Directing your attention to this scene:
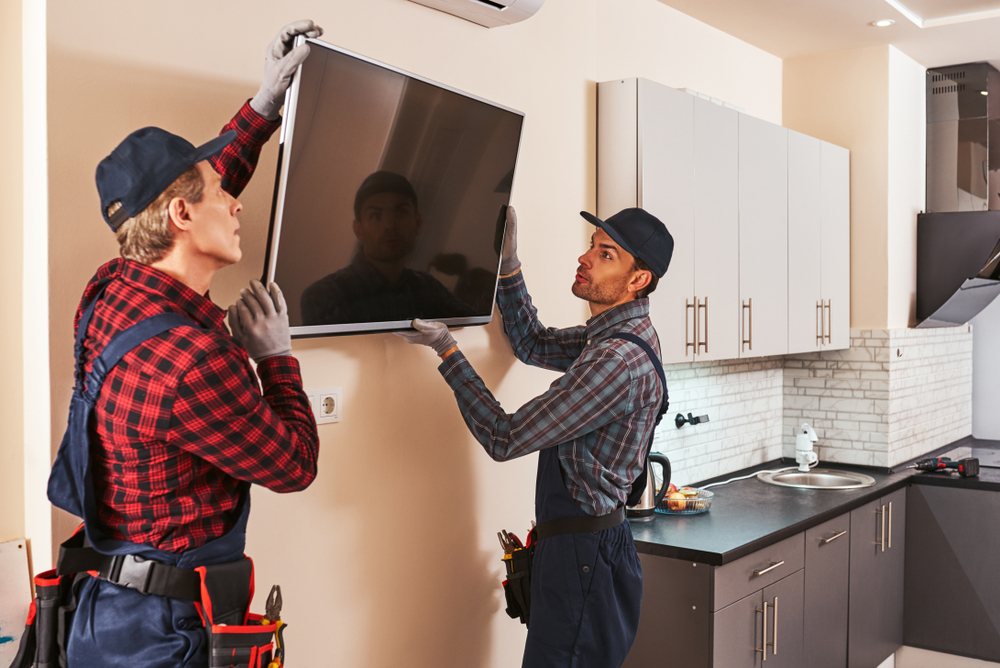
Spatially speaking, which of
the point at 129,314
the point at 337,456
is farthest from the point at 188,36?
the point at 337,456

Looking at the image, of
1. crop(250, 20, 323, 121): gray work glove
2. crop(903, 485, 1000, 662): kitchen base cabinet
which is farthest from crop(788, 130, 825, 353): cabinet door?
crop(250, 20, 323, 121): gray work glove

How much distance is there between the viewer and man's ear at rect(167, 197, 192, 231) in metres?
1.32

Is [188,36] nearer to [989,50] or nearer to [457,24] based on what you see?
[457,24]

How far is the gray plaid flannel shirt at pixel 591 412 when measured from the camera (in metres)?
2.11

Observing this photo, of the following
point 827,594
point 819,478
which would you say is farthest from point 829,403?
point 827,594

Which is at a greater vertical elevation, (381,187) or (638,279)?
(381,187)

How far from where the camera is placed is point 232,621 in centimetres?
139

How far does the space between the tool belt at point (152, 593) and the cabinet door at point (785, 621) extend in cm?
203

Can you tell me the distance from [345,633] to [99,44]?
1.38 m

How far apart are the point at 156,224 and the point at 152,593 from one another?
0.57 meters

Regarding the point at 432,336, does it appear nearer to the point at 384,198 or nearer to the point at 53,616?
the point at 384,198

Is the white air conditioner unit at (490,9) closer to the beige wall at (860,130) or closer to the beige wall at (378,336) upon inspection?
the beige wall at (378,336)

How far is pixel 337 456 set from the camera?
2023mm

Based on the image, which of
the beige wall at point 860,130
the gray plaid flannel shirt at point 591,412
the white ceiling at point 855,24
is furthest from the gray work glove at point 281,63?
the beige wall at point 860,130
